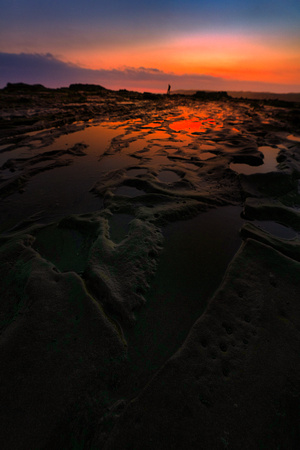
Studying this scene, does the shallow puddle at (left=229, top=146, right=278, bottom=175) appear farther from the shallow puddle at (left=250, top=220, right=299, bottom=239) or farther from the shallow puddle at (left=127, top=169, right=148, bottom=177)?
the shallow puddle at (left=127, top=169, right=148, bottom=177)

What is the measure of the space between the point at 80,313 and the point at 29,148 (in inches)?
349

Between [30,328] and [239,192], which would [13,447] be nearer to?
[30,328]

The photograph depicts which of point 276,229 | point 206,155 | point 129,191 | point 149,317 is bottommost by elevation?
point 149,317

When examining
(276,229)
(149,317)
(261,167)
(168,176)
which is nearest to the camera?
(149,317)

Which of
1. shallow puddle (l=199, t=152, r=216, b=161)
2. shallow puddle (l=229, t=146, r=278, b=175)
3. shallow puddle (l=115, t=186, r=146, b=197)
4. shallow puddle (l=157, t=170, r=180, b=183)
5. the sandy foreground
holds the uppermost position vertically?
shallow puddle (l=199, t=152, r=216, b=161)

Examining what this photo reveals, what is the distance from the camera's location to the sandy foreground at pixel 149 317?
66.0 inches

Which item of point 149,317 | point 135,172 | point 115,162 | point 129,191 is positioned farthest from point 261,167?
point 149,317

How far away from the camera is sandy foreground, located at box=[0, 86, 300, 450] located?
1.68 metres

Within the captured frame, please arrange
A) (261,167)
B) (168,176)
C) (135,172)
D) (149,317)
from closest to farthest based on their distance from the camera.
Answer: (149,317)
(168,176)
(135,172)
(261,167)

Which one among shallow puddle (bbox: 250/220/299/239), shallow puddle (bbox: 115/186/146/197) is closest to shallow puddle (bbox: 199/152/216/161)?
shallow puddle (bbox: 115/186/146/197)

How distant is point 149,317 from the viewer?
2527 millimetres

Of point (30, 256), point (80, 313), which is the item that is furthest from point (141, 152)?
point (80, 313)

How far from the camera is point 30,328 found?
2.25 meters

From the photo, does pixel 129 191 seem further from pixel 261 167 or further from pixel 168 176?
pixel 261 167
